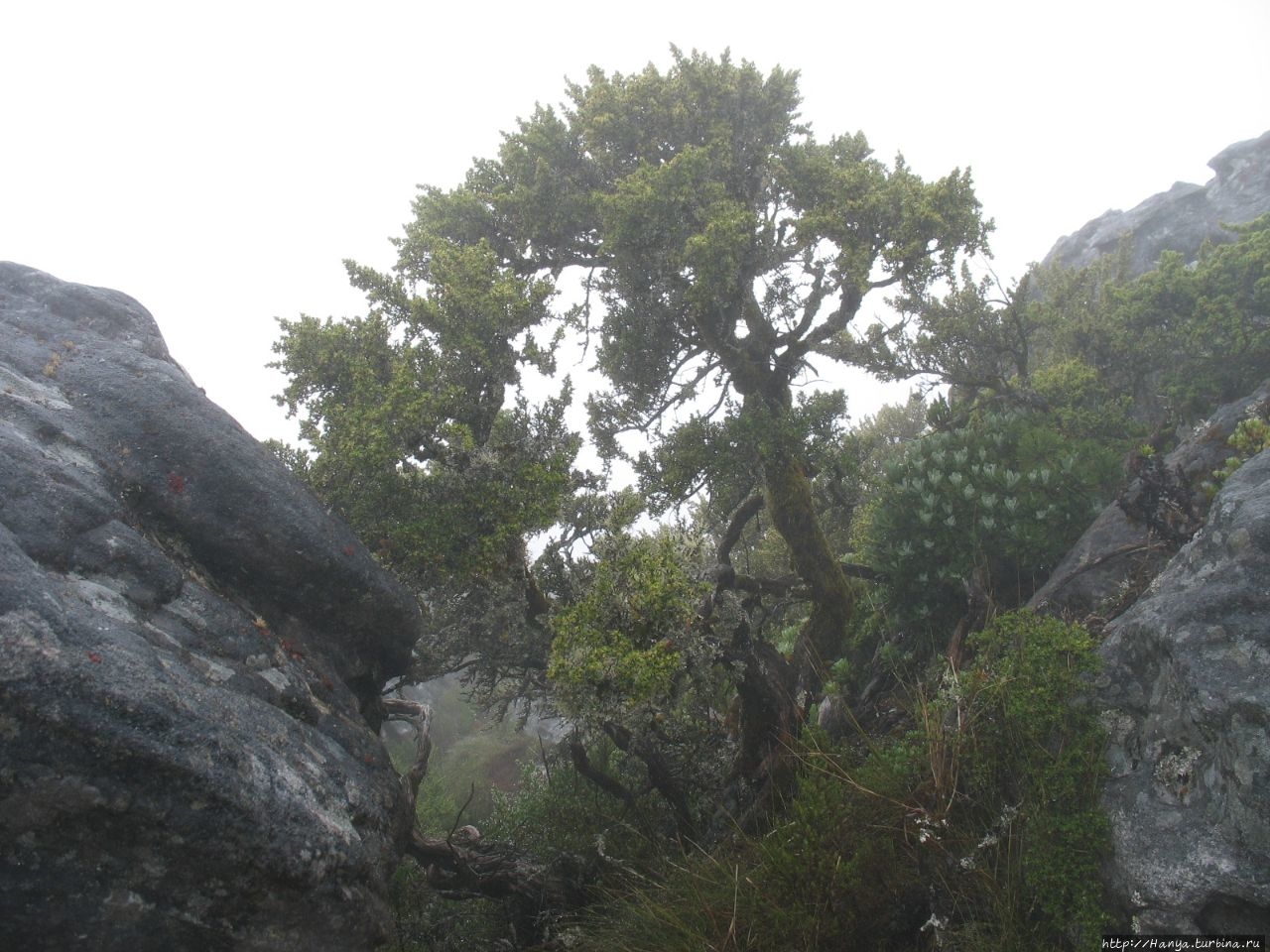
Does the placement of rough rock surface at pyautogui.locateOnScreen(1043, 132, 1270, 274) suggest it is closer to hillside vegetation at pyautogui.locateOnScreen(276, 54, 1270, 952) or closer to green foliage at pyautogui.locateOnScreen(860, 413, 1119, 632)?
hillside vegetation at pyautogui.locateOnScreen(276, 54, 1270, 952)

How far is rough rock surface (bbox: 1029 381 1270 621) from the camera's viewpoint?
9.08 meters

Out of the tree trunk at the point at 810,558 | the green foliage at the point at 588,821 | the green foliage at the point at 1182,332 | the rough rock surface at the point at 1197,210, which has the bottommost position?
the green foliage at the point at 588,821

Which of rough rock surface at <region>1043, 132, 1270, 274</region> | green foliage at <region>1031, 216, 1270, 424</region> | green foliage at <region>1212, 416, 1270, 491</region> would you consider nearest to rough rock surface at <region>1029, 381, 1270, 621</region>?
green foliage at <region>1212, 416, 1270, 491</region>

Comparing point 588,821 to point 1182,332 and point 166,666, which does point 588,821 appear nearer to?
point 166,666

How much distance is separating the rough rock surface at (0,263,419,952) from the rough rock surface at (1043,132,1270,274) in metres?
29.9

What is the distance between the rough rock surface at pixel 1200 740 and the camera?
4.93m

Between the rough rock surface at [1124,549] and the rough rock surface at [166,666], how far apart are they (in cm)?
864

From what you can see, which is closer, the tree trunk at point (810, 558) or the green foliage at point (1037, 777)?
the green foliage at point (1037, 777)

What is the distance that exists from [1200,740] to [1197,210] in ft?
104

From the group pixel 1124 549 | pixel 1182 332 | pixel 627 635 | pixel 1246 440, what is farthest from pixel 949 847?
pixel 1182 332

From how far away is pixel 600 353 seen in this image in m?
13.3

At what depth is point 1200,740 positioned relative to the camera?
5500 millimetres

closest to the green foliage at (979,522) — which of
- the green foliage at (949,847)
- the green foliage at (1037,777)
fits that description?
the green foliage at (1037,777)

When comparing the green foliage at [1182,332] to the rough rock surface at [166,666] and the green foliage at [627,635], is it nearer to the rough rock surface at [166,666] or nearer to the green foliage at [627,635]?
the green foliage at [627,635]
